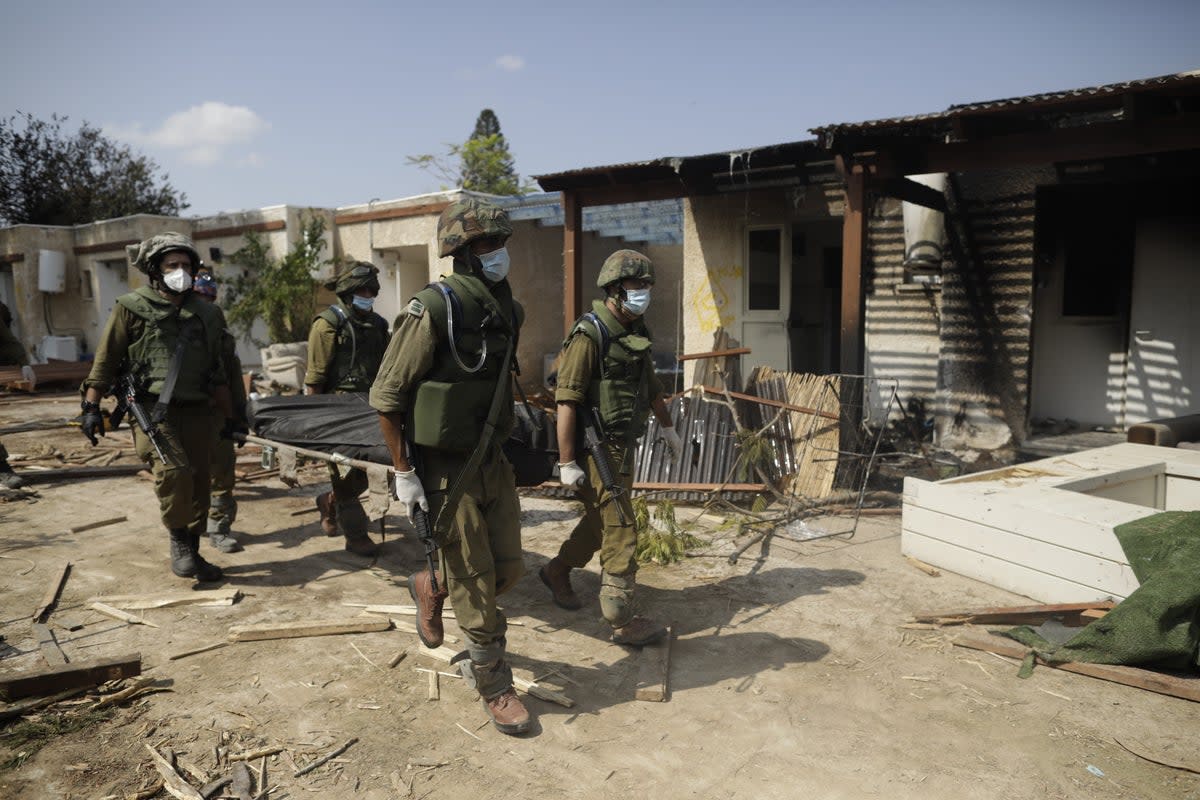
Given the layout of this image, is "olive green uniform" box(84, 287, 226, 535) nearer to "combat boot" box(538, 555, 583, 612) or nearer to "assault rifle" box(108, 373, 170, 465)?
"assault rifle" box(108, 373, 170, 465)

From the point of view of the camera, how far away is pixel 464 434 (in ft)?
10.9

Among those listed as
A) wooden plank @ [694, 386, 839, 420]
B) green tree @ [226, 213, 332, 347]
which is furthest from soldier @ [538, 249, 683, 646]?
green tree @ [226, 213, 332, 347]

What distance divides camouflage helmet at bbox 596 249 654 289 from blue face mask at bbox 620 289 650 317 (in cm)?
7

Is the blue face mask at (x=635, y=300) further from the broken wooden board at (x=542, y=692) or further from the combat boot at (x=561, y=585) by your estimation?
the broken wooden board at (x=542, y=692)

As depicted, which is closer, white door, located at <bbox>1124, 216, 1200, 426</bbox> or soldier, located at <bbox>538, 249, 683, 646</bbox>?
soldier, located at <bbox>538, 249, 683, 646</bbox>

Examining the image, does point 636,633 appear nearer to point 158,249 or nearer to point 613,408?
point 613,408

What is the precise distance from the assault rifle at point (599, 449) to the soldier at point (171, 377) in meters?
2.58

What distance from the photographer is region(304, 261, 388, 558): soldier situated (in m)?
5.64

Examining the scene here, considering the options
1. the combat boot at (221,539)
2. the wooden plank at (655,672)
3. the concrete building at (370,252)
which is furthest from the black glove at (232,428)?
the concrete building at (370,252)

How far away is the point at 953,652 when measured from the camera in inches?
160

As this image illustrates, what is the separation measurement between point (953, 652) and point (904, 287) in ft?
19.8

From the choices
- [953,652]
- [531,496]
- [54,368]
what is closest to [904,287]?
[531,496]

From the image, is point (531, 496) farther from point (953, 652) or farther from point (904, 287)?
point (904, 287)

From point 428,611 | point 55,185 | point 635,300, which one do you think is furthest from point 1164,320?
point 55,185
